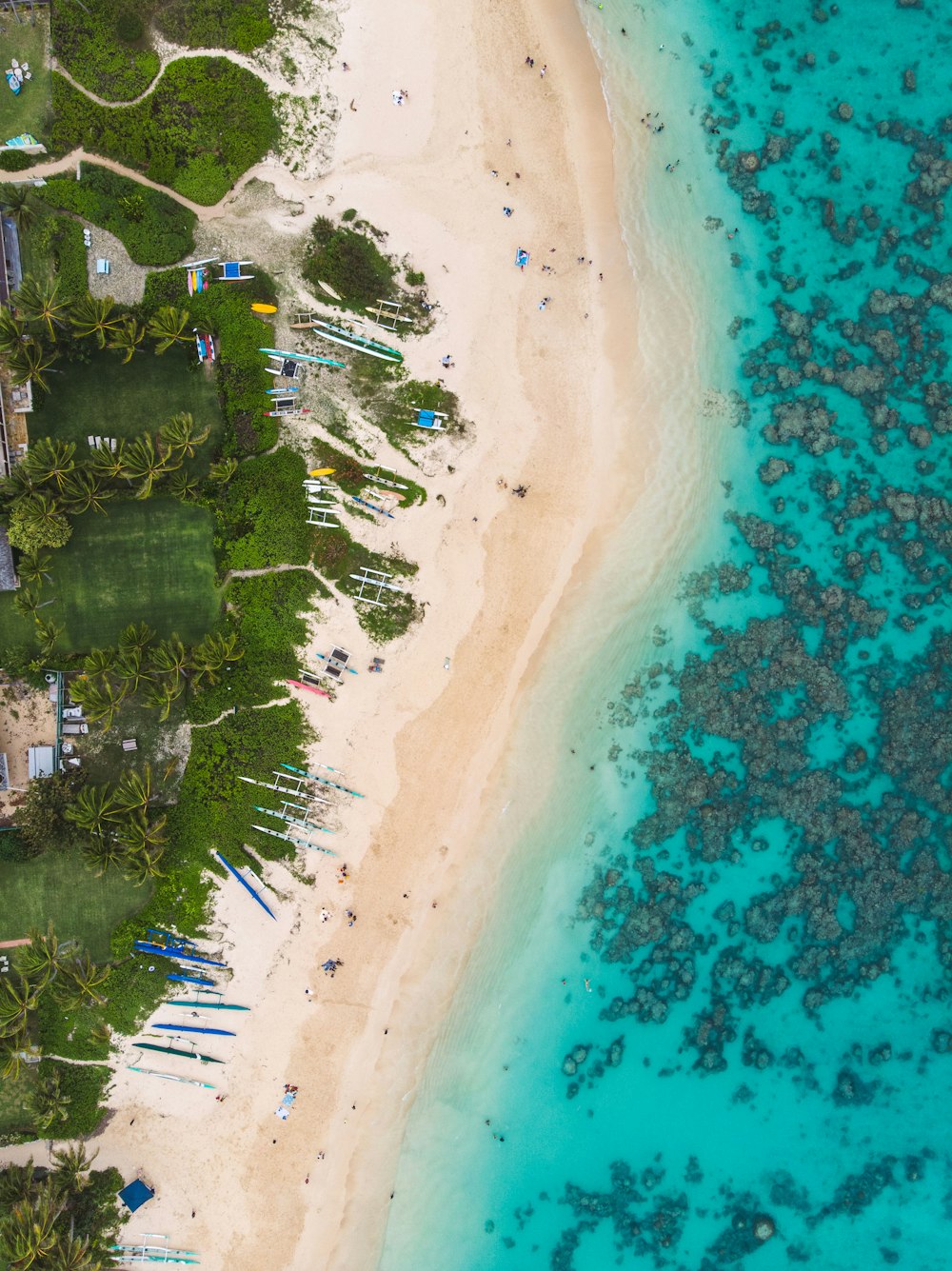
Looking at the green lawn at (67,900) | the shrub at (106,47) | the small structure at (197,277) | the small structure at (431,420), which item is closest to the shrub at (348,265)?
the small structure at (197,277)

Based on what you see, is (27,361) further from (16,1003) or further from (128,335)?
(16,1003)

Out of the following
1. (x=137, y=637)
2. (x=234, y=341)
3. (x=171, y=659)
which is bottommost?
(x=171, y=659)

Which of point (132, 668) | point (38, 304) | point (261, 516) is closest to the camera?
point (38, 304)

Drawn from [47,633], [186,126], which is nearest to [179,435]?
[47,633]

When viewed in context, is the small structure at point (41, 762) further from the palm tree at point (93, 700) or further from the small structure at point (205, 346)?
the small structure at point (205, 346)

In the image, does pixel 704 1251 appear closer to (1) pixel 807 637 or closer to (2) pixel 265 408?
(1) pixel 807 637

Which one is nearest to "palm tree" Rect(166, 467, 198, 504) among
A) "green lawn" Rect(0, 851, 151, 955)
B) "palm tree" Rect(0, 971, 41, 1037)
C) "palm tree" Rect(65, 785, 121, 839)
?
"palm tree" Rect(65, 785, 121, 839)

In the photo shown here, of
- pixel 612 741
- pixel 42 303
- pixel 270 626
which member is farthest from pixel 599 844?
pixel 42 303
